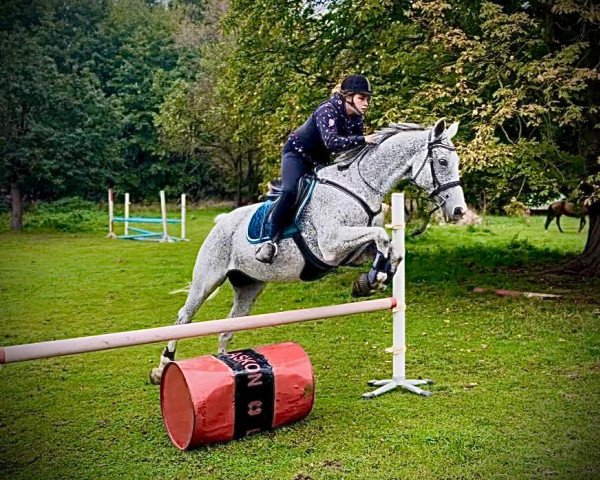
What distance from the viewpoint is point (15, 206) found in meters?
19.4

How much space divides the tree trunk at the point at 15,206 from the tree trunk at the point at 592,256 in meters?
15.2

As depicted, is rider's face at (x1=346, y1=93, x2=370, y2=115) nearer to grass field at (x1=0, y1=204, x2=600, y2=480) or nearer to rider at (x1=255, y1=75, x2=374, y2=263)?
rider at (x1=255, y1=75, x2=374, y2=263)

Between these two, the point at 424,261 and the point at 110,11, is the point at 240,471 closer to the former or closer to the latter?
the point at 424,261

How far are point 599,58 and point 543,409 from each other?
5659 millimetres

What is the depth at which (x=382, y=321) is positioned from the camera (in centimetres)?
→ 819

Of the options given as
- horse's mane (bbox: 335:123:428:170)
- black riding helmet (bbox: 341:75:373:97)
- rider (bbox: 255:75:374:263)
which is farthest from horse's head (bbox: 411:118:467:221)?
black riding helmet (bbox: 341:75:373:97)

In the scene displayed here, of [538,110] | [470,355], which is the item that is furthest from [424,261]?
[470,355]

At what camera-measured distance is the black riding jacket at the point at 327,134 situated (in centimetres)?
420

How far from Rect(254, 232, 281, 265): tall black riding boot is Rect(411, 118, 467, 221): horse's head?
97 cm

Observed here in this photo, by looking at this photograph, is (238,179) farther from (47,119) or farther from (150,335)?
(150,335)

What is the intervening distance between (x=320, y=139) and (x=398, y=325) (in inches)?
68.5

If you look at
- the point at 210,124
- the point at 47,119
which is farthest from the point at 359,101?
the point at 210,124

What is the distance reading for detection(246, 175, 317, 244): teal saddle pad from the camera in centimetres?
433

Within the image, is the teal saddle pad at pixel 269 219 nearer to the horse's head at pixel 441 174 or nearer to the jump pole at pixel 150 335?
the jump pole at pixel 150 335
